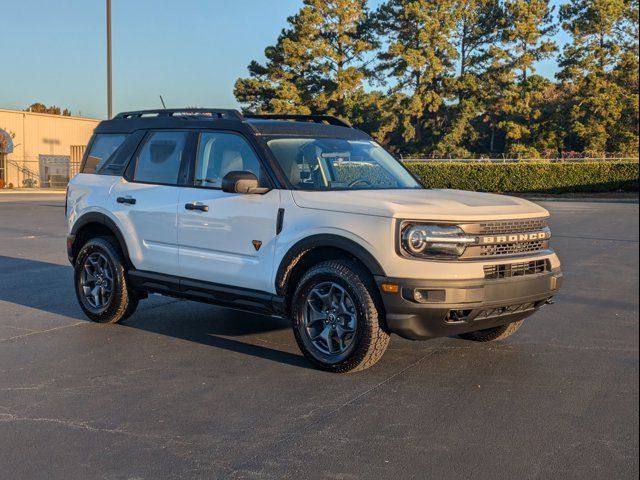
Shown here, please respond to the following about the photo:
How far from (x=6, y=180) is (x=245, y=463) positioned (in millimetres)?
49503

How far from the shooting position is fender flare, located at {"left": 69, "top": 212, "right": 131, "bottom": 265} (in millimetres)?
7270

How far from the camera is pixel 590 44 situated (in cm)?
4669

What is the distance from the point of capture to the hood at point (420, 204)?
533 cm

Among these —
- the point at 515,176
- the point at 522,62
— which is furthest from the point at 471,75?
the point at 515,176

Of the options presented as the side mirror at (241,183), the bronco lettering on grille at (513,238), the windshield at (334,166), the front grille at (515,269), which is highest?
the windshield at (334,166)

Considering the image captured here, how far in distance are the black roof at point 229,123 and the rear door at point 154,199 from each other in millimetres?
137

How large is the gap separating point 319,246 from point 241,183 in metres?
0.84

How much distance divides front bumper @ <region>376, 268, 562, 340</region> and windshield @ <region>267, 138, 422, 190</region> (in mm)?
1336

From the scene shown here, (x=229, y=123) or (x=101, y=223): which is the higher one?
(x=229, y=123)

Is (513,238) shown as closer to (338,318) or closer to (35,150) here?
(338,318)

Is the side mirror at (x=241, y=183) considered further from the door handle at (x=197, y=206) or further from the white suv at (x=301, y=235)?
the door handle at (x=197, y=206)

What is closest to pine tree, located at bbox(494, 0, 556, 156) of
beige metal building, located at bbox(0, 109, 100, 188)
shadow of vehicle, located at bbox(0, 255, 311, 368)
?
beige metal building, located at bbox(0, 109, 100, 188)

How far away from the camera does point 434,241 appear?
5.30m

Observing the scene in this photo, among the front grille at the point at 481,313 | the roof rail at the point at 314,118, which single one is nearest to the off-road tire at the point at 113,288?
the roof rail at the point at 314,118
